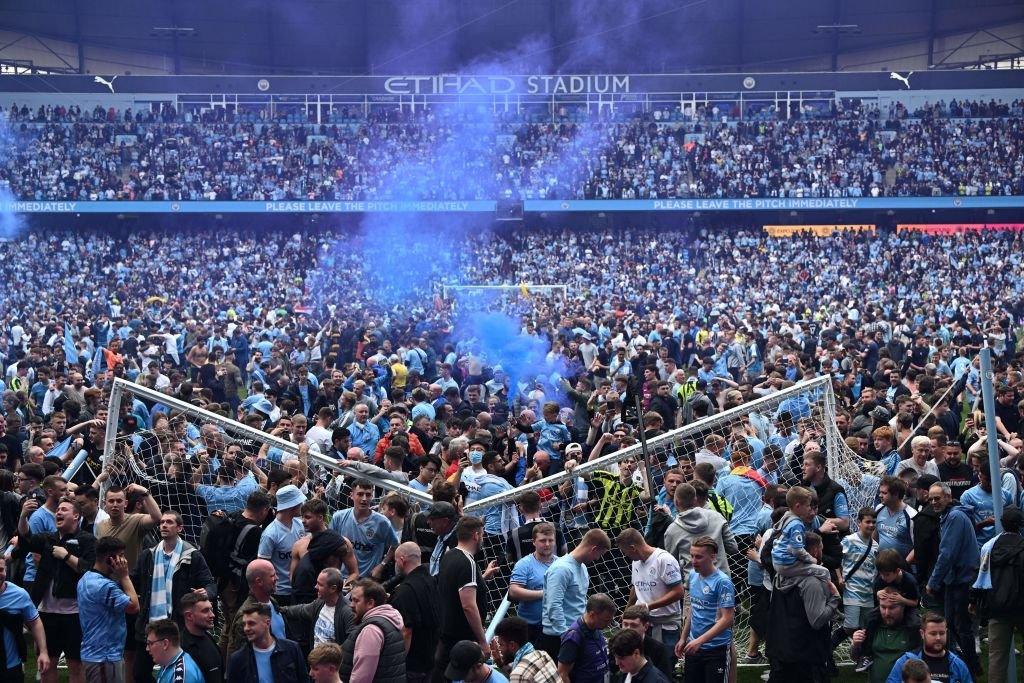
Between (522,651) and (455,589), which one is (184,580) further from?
(522,651)

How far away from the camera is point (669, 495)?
8.28 meters

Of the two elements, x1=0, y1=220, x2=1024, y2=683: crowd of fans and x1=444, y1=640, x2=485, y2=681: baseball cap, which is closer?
x1=444, y1=640, x2=485, y2=681: baseball cap

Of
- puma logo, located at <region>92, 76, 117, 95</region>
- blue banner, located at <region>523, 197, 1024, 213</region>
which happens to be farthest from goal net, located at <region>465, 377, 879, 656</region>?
puma logo, located at <region>92, 76, 117, 95</region>

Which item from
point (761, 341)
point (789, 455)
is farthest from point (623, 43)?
point (789, 455)

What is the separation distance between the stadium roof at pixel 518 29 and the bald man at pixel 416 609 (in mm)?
42008

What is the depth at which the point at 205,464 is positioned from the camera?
8.91 m

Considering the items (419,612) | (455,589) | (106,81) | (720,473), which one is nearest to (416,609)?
(419,612)

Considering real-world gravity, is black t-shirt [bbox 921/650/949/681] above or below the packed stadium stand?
below

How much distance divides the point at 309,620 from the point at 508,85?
3966 centimetres

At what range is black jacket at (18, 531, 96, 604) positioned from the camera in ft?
23.6

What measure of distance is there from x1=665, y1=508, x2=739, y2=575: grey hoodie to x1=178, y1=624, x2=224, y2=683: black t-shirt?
8.31 feet

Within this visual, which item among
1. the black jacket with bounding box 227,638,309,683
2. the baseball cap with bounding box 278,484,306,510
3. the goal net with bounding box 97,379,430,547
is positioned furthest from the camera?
the goal net with bounding box 97,379,430,547

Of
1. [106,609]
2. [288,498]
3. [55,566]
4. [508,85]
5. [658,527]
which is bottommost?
[106,609]

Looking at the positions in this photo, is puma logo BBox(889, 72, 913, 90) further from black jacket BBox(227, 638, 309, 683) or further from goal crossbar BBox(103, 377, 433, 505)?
black jacket BBox(227, 638, 309, 683)
